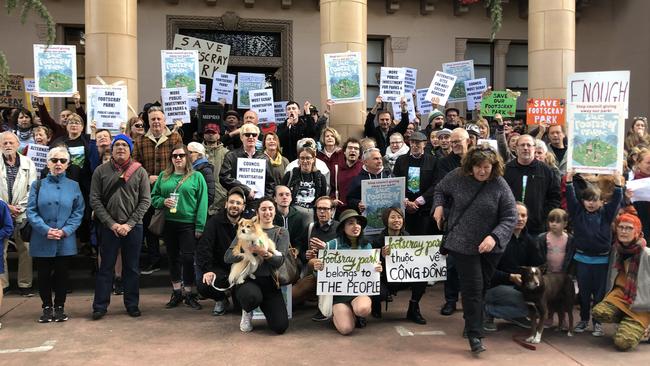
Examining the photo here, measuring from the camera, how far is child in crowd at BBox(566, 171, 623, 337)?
19.5 ft

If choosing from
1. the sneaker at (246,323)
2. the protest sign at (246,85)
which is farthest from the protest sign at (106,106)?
the sneaker at (246,323)

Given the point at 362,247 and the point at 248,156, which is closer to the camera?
the point at 362,247

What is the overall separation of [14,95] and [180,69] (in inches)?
214

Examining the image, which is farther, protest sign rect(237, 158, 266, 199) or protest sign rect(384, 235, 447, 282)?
protest sign rect(237, 158, 266, 199)

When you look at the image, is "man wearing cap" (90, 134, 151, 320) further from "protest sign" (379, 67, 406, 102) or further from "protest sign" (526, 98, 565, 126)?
"protest sign" (526, 98, 565, 126)

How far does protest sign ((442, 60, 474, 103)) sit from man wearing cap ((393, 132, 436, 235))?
4.87 m

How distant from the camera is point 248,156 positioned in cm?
729

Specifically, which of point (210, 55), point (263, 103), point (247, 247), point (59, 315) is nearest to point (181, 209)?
point (247, 247)

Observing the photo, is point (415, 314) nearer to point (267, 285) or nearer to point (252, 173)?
point (267, 285)

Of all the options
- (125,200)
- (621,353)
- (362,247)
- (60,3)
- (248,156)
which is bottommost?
(621,353)

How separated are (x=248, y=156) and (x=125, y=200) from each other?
5.03 feet

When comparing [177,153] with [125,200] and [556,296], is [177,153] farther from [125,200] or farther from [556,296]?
[556,296]

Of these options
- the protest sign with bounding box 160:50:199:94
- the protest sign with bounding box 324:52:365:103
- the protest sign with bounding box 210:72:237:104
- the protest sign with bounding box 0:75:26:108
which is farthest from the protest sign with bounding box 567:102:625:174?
the protest sign with bounding box 0:75:26:108

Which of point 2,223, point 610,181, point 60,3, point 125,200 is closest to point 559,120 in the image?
point 610,181
